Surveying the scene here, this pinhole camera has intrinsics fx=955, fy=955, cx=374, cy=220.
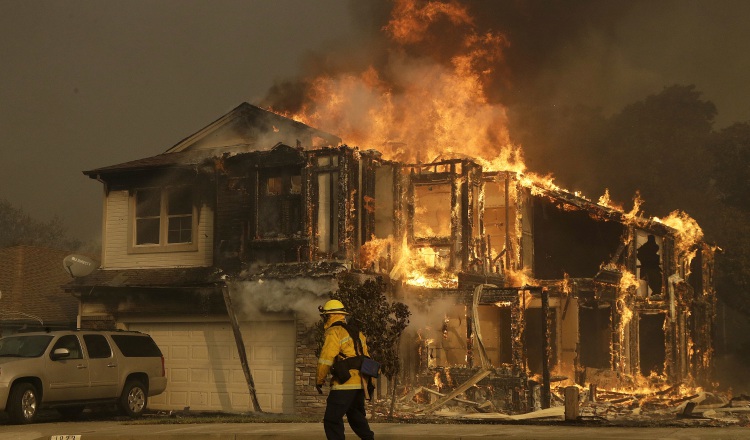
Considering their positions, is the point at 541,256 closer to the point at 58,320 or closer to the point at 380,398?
the point at 380,398

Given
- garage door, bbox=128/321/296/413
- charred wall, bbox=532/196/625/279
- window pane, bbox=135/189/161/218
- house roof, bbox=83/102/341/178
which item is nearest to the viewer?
garage door, bbox=128/321/296/413

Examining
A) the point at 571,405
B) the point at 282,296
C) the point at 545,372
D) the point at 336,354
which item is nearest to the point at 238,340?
the point at 282,296

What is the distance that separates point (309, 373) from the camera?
19844 mm

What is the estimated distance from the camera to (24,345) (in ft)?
59.6

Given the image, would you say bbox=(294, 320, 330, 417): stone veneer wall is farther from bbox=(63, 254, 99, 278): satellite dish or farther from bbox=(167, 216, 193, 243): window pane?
bbox=(63, 254, 99, 278): satellite dish

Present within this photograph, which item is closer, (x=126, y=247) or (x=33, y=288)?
(x=126, y=247)

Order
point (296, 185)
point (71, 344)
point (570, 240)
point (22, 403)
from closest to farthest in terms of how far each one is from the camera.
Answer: point (22, 403), point (71, 344), point (296, 185), point (570, 240)

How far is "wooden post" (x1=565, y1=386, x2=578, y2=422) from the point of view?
1489 centimetres

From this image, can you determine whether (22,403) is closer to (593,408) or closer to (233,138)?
(233,138)

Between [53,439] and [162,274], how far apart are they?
8.44 metres

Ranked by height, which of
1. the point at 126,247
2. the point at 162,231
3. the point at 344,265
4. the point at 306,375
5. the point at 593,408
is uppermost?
the point at 162,231

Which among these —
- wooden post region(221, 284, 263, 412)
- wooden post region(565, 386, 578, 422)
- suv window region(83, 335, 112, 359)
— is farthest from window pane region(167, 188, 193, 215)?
wooden post region(565, 386, 578, 422)

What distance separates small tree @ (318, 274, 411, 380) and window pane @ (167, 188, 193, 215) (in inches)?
320

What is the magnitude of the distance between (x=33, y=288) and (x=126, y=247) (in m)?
7.82
